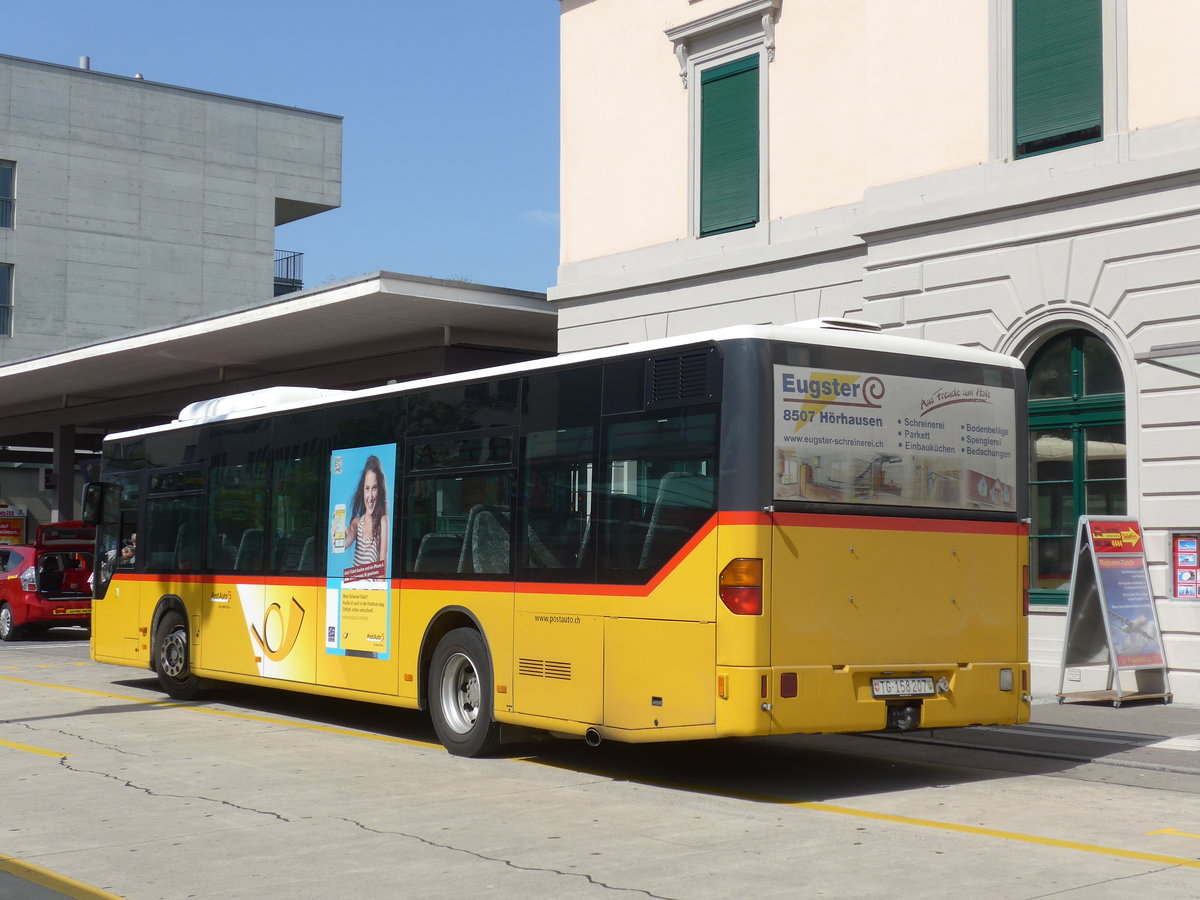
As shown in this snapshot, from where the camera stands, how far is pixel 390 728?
43.2ft

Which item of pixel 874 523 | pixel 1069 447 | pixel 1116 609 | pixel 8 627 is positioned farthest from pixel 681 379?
pixel 8 627

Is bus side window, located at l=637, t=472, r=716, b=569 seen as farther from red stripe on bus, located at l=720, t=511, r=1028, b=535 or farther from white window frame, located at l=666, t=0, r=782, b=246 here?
white window frame, located at l=666, t=0, r=782, b=246

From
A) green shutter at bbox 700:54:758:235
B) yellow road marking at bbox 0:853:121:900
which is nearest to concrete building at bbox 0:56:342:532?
green shutter at bbox 700:54:758:235

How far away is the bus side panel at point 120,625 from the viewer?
16.4 m

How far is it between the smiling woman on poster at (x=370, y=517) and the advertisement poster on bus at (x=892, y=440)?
4342 mm

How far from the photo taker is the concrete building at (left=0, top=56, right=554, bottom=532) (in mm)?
37688

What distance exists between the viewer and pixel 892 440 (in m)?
9.57

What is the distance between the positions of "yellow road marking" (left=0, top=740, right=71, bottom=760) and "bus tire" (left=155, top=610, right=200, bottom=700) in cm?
346

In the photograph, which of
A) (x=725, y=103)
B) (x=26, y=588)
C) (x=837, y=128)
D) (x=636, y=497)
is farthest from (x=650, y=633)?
(x=26, y=588)

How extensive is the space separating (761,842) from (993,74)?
11638 millimetres

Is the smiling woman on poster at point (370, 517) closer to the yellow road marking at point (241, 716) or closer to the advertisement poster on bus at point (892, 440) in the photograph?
the yellow road marking at point (241, 716)

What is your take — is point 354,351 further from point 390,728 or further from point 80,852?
point 80,852

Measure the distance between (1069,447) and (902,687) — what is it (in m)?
7.67

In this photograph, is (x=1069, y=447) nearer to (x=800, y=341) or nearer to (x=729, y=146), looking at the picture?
(x=729, y=146)
